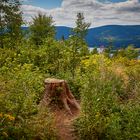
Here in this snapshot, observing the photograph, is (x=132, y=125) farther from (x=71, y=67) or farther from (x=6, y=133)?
(x=71, y=67)

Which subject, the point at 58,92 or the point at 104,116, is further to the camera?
the point at 58,92

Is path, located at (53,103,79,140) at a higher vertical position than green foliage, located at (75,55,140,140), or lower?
lower

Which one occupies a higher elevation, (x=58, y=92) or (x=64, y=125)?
(x=58, y=92)

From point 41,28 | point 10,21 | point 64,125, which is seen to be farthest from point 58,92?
point 41,28

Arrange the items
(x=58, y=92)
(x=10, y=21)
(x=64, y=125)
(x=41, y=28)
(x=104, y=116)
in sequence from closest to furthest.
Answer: (x=104, y=116) → (x=64, y=125) → (x=58, y=92) → (x=10, y=21) → (x=41, y=28)

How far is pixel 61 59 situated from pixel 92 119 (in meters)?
11.3

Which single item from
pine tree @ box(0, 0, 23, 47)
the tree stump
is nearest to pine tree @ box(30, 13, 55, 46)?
pine tree @ box(0, 0, 23, 47)

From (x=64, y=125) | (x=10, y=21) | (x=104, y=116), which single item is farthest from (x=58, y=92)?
(x=10, y=21)

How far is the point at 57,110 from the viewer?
14.0 m

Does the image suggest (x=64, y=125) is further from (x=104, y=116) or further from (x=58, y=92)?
(x=58, y=92)

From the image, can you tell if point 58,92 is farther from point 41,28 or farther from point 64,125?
point 41,28

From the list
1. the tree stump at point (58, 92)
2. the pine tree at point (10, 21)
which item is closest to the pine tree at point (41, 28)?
the pine tree at point (10, 21)

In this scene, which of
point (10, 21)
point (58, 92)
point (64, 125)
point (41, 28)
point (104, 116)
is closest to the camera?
point (104, 116)

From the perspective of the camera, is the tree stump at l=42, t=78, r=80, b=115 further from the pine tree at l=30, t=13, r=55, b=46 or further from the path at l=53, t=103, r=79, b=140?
the pine tree at l=30, t=13, r=55, b=46
